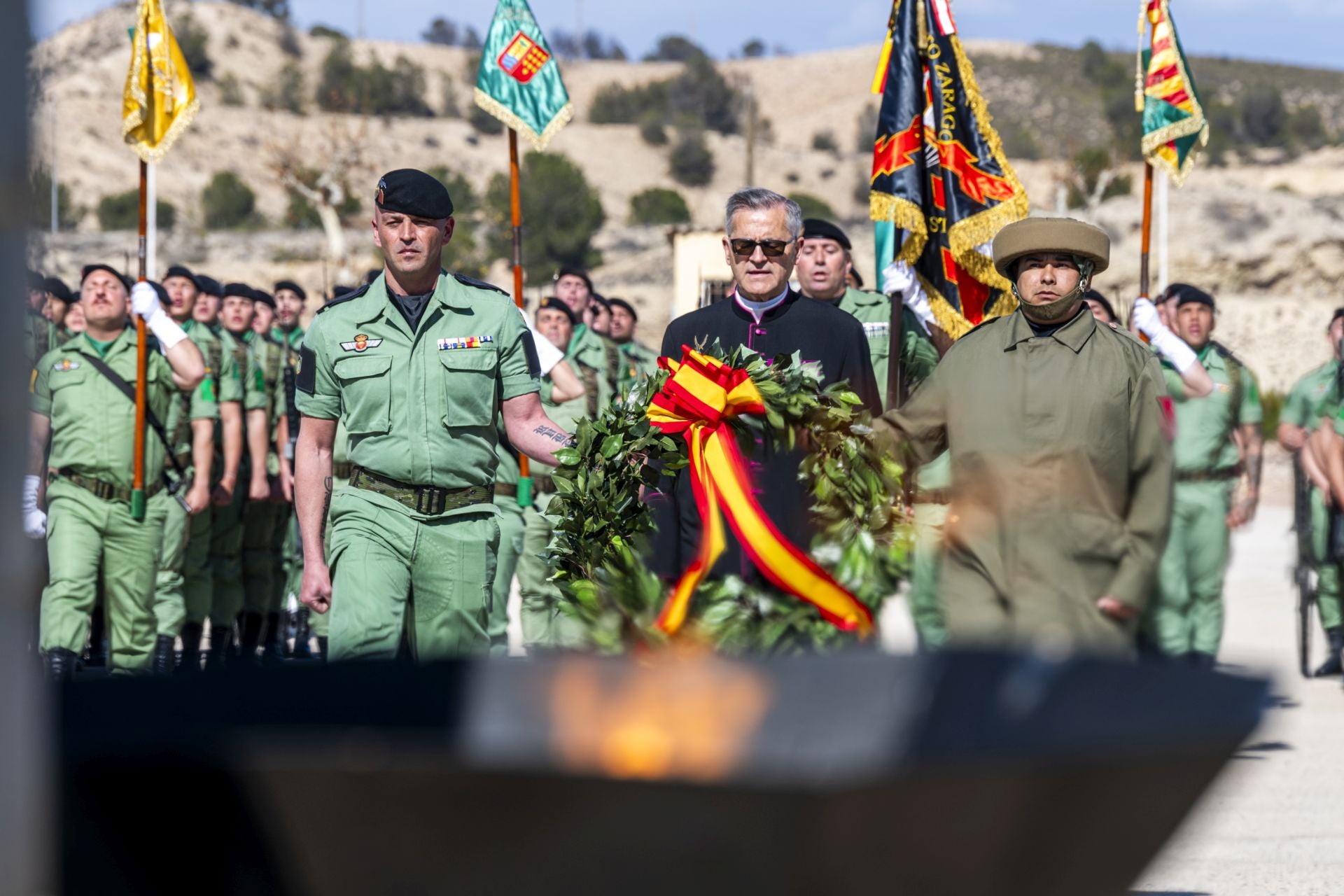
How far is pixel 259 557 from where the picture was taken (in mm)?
12398

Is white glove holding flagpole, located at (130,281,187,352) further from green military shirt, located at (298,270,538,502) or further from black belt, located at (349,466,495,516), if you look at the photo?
black belt, located at (349,466,495,516)

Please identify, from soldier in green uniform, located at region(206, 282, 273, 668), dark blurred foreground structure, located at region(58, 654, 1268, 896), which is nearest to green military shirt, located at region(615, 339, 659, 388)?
soldier in green uniform, located at region(206, 282, 273, 668)

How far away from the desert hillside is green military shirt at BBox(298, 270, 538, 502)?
2851 cm

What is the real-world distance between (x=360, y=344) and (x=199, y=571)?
5899 mm

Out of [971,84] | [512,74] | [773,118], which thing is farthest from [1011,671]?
[773,118]

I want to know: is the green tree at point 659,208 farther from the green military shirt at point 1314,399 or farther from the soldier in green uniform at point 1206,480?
the soldier in green uniform at point 1206,480

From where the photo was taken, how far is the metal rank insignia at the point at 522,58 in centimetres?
1018

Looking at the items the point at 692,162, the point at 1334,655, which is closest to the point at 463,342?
the point at 1334,655

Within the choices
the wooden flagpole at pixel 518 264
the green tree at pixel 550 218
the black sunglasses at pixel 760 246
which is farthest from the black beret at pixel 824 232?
the green tree at pixel 550 218

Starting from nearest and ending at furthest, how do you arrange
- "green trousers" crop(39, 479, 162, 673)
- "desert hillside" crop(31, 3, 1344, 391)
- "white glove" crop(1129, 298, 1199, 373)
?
1. "green trousers" crop(39, 479, 162, 673)
2. "white glove" crop(1129, 298, 1199, 373)
3. "desert hillside" crop(31, 3, 1344, 391)

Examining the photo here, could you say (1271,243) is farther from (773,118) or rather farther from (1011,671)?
(773,118)

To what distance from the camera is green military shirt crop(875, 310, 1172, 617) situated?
385 centimetres

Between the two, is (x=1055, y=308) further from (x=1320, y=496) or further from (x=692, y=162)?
(x=692, y=162)

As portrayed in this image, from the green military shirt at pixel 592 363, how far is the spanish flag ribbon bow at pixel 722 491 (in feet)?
21.6
